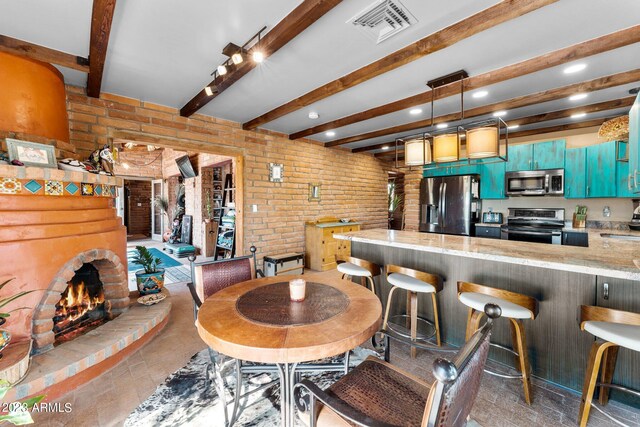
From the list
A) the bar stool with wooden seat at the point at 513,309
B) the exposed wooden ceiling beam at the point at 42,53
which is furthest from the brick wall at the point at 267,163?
the bar stool with wooden seat at the point at 513,309

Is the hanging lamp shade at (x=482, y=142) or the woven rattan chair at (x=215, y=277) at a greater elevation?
the hanging lamp shade at (x=482, y=142)

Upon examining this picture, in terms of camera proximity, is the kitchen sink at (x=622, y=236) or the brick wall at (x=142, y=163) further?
the brick wall at (x=142, y=163)

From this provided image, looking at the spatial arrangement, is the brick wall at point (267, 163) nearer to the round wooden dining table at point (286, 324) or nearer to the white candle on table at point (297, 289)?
the round wooden dining table at point (286, 324)

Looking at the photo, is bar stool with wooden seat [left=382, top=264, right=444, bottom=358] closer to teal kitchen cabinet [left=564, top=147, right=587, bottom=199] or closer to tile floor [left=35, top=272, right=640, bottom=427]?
tile floor [left=35, top=272, right=640, bottom=427]

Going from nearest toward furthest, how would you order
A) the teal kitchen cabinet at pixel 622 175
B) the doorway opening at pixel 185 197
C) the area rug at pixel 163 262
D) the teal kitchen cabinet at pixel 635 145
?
the teal kitchen cabinet at pixel 635 145
the teal kitchen cabinet at pixel 622 175
the area rug at pixel 163 262
the doorway opening at pixel 185 197

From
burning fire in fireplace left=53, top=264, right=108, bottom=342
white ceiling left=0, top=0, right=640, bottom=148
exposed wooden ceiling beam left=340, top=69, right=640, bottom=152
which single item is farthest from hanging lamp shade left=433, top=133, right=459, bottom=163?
burning fire in fireplace left=53, top=264, right=108, bottom=342

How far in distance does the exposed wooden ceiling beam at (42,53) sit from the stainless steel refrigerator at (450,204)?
17.1 ft

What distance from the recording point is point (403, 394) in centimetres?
116

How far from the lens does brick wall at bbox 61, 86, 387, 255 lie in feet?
10.1

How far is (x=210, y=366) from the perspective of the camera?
2.08m

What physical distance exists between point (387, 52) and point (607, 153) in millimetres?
3740

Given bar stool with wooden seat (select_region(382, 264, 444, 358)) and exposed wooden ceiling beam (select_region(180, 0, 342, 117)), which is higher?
exposed wooden ceiling beam (select_region(180, 0, 342, 117))

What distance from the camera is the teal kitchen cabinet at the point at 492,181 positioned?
458cm

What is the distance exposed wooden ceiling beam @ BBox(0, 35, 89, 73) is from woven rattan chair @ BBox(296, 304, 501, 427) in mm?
3206
